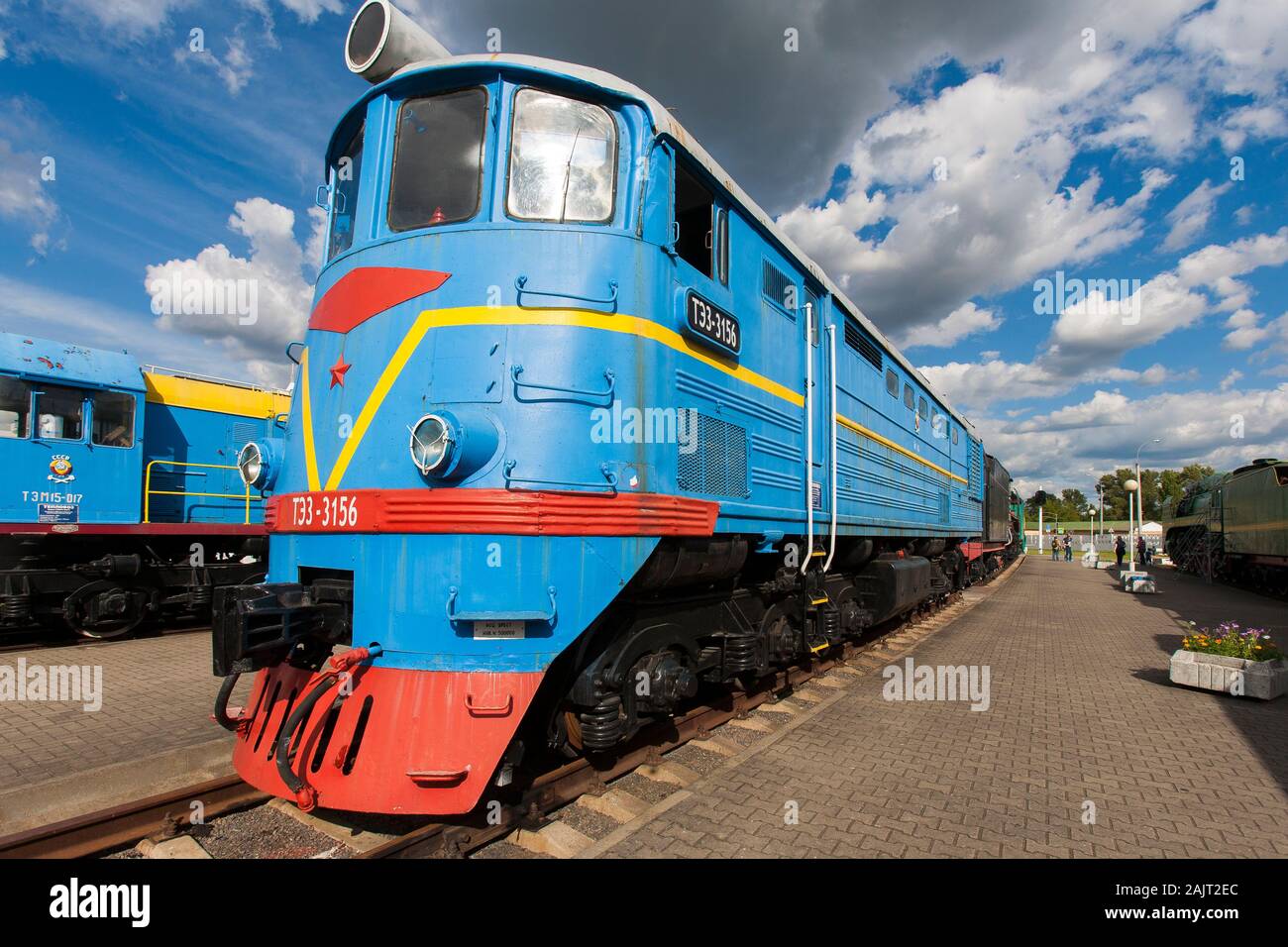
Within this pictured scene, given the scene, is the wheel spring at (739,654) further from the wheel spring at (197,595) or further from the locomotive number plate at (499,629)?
the wheel spring at (197,595)

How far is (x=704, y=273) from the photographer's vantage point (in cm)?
488

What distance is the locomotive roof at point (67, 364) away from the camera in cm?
933

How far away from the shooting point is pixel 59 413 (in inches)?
383

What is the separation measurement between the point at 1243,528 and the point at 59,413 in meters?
29.2

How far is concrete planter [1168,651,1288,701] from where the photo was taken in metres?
7.13

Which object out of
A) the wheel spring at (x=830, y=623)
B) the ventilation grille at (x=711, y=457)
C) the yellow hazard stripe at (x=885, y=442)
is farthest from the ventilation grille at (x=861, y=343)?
the ventilation grille at (x=711, y=457)

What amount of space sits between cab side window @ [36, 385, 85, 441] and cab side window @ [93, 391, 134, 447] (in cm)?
19

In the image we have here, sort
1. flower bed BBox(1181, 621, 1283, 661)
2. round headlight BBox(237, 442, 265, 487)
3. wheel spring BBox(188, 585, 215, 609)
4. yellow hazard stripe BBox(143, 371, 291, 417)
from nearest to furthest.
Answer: round headlight BBox(237, 442, 265, 487) → flower bed BBox(1181, 621, 1283, 661) → wheel spring BBox(188, 585, 215, 609) → yellow hazard stripe BBox(143, 371, 291, 417)

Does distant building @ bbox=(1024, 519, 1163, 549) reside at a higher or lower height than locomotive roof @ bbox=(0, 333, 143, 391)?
lower

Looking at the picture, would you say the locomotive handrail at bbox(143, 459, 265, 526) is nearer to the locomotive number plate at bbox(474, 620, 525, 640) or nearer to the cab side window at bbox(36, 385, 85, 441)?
the cab side window at bbox(36, 385, 85, 441)

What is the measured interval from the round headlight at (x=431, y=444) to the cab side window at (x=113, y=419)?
9292 millimetres

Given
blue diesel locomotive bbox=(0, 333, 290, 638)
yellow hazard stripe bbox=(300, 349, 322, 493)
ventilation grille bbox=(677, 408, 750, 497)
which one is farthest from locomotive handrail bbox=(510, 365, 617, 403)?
blue diesel locomotive bbox=(0, 333, 290, 638)

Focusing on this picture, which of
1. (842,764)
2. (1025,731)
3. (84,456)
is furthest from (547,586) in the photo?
(84,456)

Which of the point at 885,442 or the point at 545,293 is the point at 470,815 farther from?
the point at 885,442
